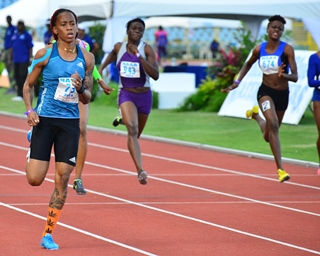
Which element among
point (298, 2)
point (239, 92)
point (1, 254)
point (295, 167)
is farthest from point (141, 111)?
point (298, 2)

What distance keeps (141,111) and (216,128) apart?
26.7ft

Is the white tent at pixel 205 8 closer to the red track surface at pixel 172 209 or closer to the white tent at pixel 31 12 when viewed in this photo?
the white tent at pixel 31 12

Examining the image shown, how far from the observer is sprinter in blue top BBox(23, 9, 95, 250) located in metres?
7.86

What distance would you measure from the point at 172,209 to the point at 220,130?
370 inches

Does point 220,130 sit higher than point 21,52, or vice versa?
point 220,130

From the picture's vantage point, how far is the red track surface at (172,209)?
8148 mm

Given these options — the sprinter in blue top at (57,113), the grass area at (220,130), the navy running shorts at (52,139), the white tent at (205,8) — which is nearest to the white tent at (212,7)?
the white tent at (205,8)

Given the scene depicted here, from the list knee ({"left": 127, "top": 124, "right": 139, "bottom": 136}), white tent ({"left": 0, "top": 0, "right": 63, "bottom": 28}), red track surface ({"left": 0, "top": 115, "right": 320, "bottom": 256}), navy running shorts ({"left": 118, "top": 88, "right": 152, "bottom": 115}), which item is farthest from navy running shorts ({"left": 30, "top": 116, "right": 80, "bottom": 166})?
white tent ({"left": 0, "top": 0, "right": 63, "bottom": 28})

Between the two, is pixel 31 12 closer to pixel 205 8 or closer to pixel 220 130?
pixel 205 8

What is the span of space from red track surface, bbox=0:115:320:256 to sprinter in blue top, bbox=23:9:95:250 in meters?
0.57

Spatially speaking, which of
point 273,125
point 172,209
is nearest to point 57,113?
point 172,209

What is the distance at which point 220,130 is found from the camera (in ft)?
63.9

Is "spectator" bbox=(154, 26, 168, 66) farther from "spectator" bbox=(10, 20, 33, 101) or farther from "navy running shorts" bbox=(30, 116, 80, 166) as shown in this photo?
"navy running shorts" bbox=(30, 116, 80, 166)

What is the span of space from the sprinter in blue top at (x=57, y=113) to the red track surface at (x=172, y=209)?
566mm
